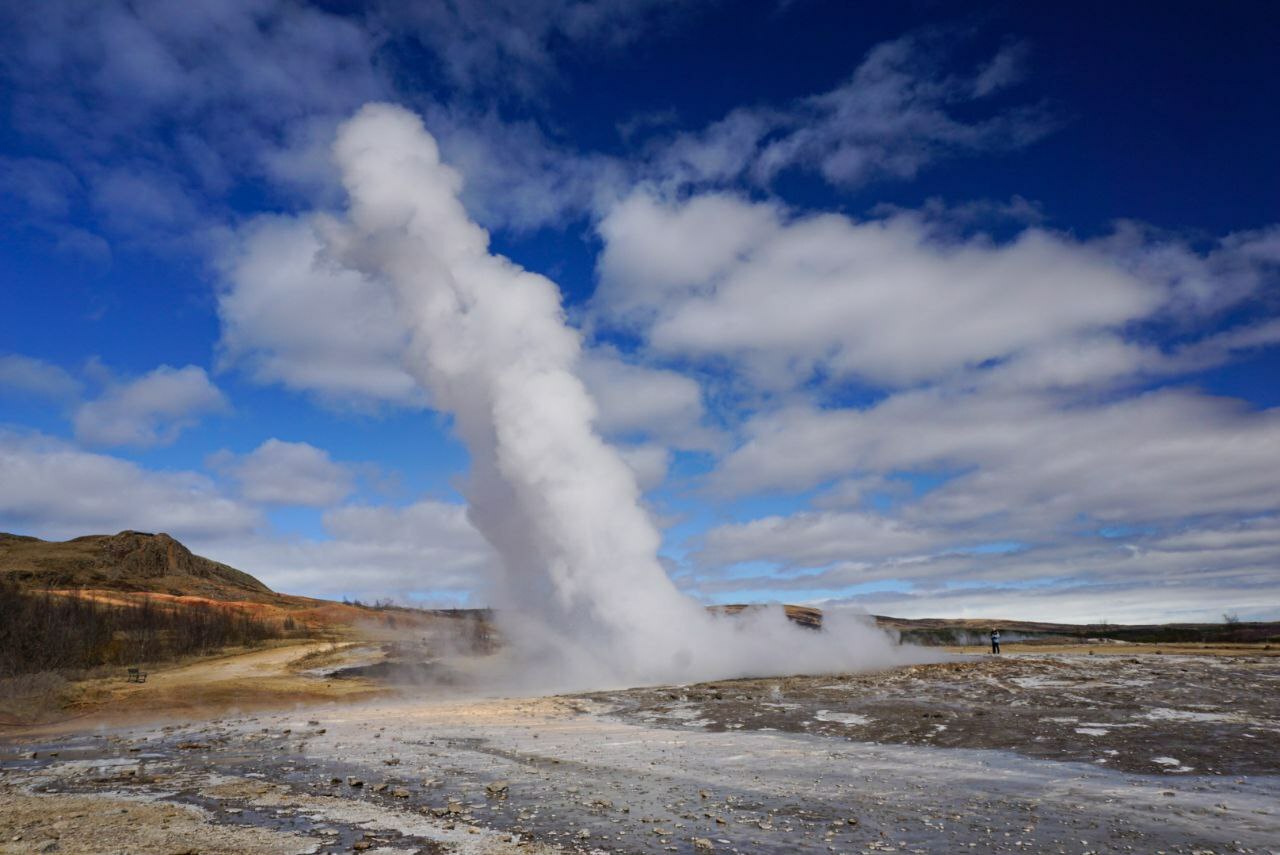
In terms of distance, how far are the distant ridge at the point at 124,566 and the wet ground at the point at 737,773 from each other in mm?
121628

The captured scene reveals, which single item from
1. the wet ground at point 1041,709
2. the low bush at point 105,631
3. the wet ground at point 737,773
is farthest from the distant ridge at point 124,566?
the wet ground at point 1041,709

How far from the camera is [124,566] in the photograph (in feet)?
480

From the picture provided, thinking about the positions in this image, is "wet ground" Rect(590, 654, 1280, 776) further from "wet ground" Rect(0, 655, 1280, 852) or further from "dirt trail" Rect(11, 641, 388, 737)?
"dirt trail" Rect(11, 641, 388, 737)

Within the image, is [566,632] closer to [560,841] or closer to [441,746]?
[441,746]

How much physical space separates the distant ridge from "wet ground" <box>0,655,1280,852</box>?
121628 millimetres

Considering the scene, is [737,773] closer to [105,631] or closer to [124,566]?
[105,631]

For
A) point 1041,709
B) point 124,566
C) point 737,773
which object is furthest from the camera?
point 124,566

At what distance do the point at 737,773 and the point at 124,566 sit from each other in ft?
534

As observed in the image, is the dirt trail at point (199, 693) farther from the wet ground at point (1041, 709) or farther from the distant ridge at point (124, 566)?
the distant ridge at point (124, 566)

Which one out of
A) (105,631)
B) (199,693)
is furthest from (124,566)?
(199,693)

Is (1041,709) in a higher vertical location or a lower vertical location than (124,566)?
lower

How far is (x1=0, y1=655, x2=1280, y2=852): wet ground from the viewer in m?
10.8

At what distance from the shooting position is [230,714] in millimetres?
32844

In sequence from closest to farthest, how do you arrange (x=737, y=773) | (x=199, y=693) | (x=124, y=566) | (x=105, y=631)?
(x=737, y=773) < (x=199, y=693) < (x=105, y=631) < (x=124, y=566)
